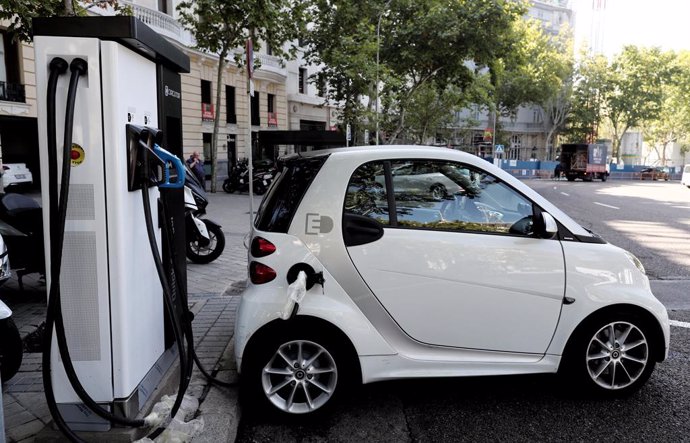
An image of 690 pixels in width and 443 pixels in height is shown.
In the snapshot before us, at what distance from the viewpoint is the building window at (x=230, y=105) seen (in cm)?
3133

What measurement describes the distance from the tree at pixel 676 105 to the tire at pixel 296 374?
58.6 m

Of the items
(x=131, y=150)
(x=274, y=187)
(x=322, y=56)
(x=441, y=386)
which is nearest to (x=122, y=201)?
(x=131, y=150)

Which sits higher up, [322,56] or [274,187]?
[322,56]

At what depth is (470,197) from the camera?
3561mm

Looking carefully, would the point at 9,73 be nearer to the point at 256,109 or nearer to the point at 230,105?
the point at 230,105

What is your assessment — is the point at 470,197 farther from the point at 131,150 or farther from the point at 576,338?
the point at 131,150

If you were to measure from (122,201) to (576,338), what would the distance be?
2.88 m

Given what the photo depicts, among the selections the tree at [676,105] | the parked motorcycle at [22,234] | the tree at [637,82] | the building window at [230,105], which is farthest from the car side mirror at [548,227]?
the tree at [676,105]

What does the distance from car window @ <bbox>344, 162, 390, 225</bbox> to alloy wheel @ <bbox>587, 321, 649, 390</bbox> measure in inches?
64.3

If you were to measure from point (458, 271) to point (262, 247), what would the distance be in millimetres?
1220

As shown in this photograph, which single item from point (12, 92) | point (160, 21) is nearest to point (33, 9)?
point (12, 92)

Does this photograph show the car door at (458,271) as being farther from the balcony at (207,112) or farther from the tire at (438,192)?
the balcony at (207,112)

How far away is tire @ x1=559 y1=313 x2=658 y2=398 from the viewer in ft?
11.6

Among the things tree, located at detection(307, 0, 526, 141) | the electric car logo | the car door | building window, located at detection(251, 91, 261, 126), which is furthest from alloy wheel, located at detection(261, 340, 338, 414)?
building window, located at detection(251, 91, 261, 126)
